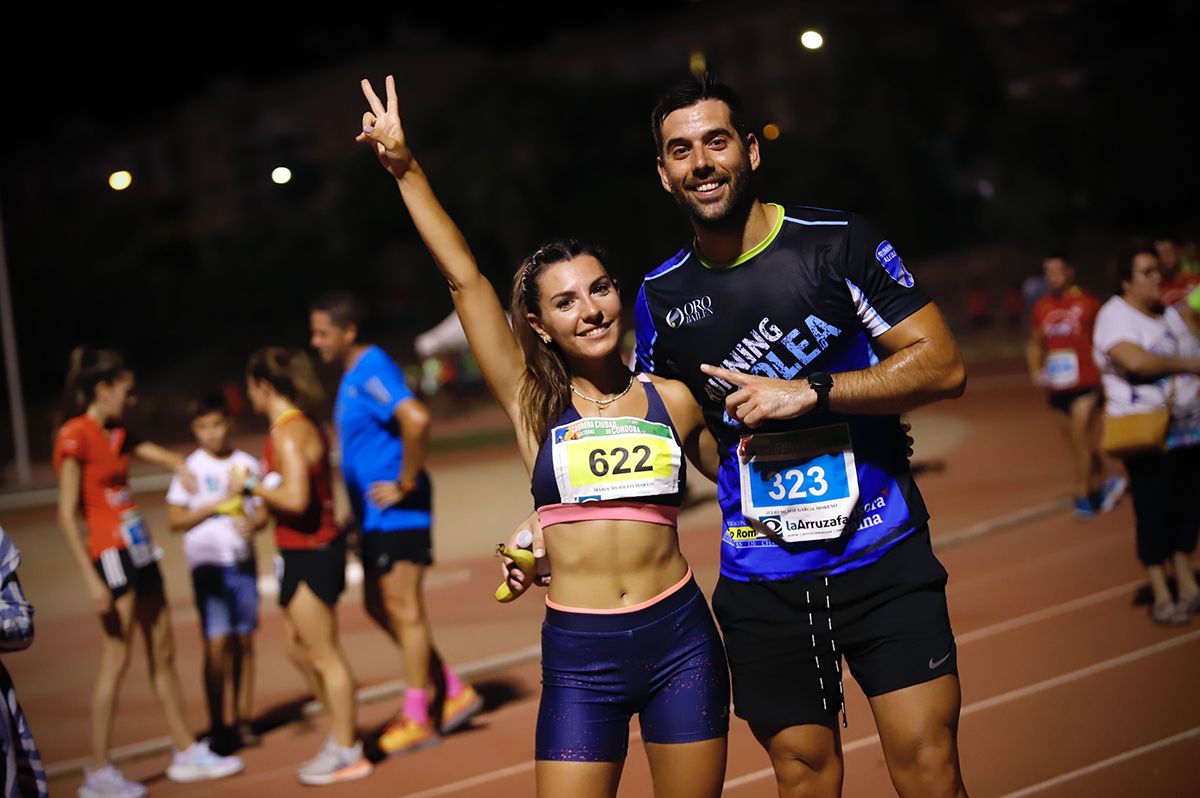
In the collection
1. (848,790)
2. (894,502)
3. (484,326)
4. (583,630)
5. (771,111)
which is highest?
(771,111)

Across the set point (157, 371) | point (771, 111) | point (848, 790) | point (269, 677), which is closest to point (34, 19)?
point (157, 371)

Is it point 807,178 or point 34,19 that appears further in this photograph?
point 34,19

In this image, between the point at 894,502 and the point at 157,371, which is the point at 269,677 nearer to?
the point at 894,502

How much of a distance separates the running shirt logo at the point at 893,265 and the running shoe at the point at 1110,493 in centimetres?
930

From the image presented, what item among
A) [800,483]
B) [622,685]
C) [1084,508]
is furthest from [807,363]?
[1084,508]

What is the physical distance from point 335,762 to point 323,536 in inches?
47.8

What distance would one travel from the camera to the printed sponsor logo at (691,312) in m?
3.98

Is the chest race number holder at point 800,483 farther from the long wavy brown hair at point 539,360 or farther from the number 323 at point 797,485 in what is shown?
the long wavy brown hair at point 539,360

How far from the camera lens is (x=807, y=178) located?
47.4m

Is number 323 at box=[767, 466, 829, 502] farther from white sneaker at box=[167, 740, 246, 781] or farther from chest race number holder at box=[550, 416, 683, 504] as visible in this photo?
white sneaker at box=[167, 740, 246, 781]

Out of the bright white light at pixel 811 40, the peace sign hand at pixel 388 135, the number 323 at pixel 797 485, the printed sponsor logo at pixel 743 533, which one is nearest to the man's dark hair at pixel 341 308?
the bright white light at pixel 811 40

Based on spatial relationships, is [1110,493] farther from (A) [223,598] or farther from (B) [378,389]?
(A) [223,598]

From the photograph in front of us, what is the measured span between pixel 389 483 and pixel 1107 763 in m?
4.01

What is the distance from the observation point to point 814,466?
12.8ft
